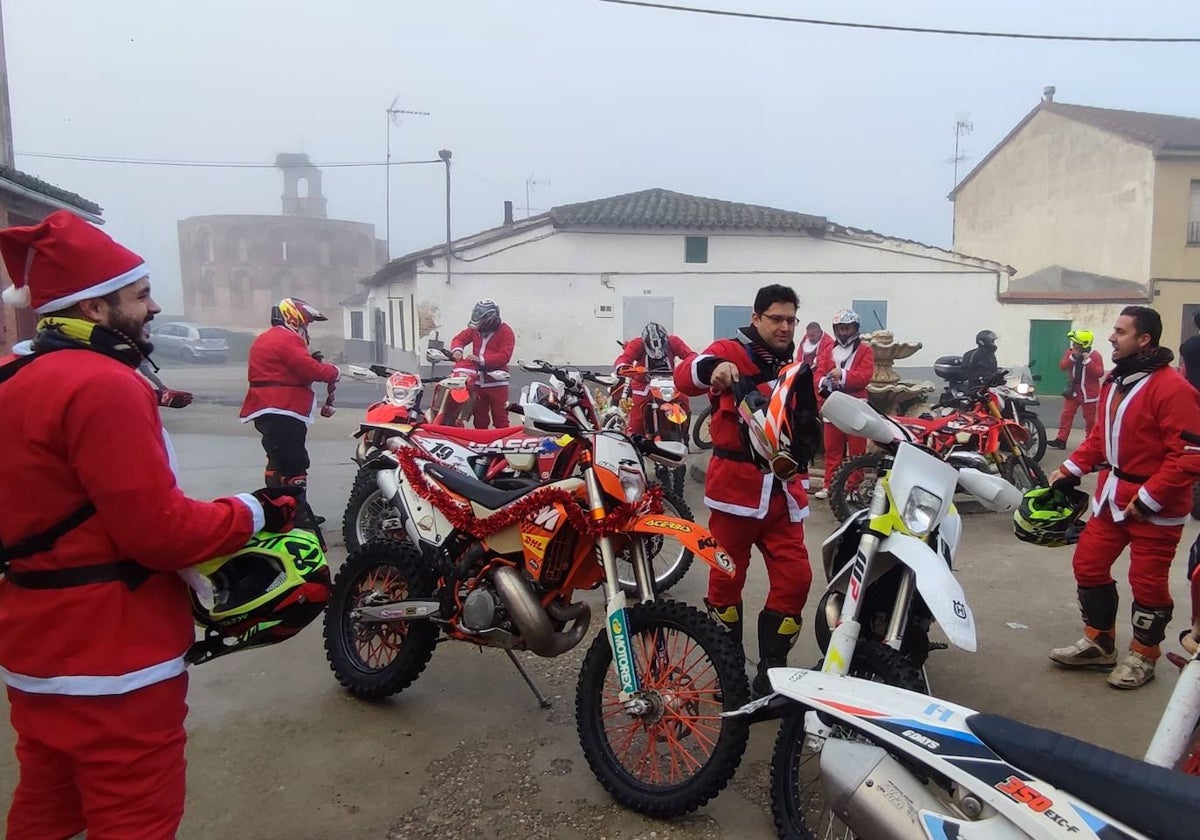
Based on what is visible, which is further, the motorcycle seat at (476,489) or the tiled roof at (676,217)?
the tiled roof at (676,217)

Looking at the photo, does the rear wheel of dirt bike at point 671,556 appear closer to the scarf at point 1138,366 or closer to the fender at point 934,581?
the fender at point 934,581

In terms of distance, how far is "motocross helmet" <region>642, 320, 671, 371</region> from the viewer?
891 centimetres

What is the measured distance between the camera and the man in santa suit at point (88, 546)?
1879mm

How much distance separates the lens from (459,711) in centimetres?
383

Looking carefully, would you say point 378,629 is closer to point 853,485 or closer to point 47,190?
point 853,485

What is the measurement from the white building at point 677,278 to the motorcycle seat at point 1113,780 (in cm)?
1664

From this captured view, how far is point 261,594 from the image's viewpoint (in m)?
2.22

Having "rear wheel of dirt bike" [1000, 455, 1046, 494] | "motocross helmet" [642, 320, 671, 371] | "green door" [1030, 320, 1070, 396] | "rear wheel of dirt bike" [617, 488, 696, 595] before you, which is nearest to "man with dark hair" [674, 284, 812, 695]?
"rear wheel of dirt bike" [617, 488, 696, 595]

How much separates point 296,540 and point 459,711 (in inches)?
71.7

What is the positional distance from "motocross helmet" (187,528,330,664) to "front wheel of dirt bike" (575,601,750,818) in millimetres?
Answer: 1187

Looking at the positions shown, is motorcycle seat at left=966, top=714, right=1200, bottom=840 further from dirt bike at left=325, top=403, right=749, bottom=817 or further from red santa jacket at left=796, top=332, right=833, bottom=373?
red santa jacket at left=796, top=332, right=833, bottom=373

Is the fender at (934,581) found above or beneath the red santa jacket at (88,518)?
beneath

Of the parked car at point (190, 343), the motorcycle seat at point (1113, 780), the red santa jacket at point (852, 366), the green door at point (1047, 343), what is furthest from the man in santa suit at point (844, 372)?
the parked car at point (190, 343)

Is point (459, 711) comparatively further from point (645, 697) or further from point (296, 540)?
point (296, 540)
